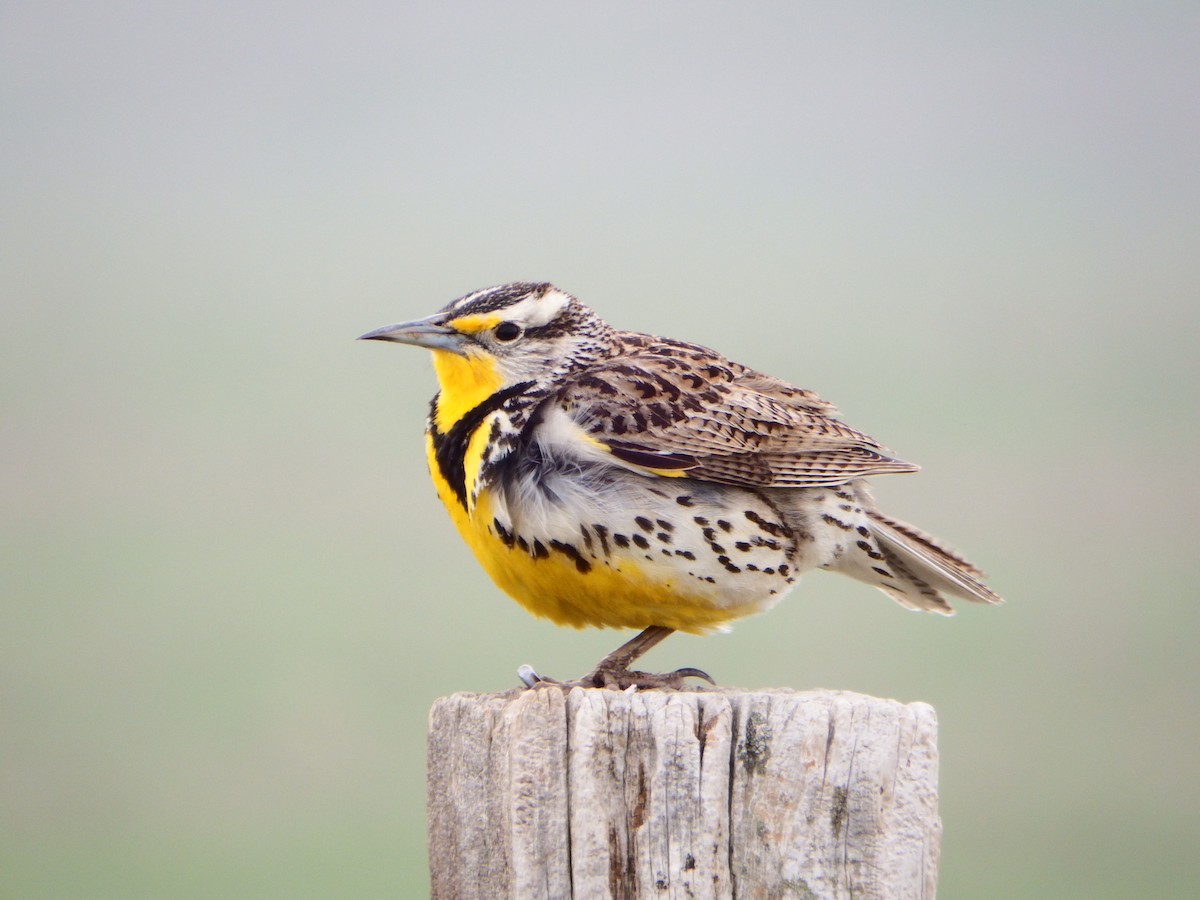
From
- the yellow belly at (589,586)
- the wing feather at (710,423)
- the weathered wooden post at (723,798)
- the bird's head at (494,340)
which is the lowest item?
the weathered wooden post at (723,798)

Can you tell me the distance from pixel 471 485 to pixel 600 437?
298mm

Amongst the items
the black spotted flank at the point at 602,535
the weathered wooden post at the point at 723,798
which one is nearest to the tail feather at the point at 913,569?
the black spotted flank at the point at 602,535

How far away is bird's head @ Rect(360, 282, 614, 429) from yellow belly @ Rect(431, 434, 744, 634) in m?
0.24

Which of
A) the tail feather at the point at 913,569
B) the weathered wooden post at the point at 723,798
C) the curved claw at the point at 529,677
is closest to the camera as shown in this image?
the weathered wooden post at the point at 723,798

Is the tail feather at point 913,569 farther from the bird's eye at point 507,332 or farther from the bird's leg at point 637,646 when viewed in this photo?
the bird's eye at point 507,332

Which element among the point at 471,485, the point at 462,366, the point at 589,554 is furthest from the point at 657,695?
the point at 462,366

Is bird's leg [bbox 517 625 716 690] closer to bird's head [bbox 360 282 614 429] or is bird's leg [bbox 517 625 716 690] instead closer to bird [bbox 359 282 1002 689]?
bird [bbox 359 282 1002 689]

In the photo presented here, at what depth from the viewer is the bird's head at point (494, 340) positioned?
3.12m

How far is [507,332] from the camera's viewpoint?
10.4ft

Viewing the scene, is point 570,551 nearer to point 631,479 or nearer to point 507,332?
point 631,479

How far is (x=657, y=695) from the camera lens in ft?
6.75

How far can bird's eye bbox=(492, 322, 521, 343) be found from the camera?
10.4ft

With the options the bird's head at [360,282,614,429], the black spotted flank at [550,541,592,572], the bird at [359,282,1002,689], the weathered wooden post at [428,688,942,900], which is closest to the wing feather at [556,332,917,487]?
the bird at [359,282,1002,689]

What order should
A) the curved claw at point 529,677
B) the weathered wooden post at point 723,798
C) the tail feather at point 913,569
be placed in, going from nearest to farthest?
1. the weathered wooden post at point 723,798
2. the curved claw at point 529,677
3. the tail feather at point 913,569
